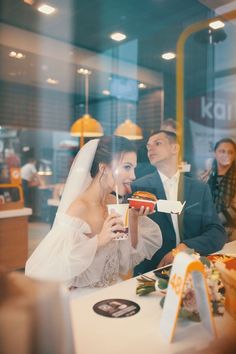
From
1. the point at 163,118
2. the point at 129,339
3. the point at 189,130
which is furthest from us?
the point at 189,130

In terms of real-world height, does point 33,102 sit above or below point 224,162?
above

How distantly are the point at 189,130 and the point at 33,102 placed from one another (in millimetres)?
944

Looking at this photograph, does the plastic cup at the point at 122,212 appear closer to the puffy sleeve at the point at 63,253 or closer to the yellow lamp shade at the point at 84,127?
the puffy sleeve at the point at 63,253

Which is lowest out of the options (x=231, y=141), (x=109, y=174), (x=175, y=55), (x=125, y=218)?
(x=125, y=218)

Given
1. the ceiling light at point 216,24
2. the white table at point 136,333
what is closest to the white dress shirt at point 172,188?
the white table at point 136,333

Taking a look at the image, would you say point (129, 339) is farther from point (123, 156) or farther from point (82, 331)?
point (123, 156)

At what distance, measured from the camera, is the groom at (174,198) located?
5.86 feet

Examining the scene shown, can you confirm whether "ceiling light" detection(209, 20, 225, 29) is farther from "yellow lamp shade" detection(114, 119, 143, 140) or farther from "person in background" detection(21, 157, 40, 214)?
"person in background" detection(21, 157, 40, 214)

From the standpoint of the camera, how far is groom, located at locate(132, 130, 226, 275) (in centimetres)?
179

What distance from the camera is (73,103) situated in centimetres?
154

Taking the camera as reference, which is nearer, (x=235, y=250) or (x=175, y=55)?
(x=175, y=55)

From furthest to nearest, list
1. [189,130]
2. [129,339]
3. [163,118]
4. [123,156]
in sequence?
[189,130] < [163,118] < [123,156] < [129,339]

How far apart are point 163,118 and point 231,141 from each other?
71 centimetres

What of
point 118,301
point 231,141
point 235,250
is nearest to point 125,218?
point 118,301
